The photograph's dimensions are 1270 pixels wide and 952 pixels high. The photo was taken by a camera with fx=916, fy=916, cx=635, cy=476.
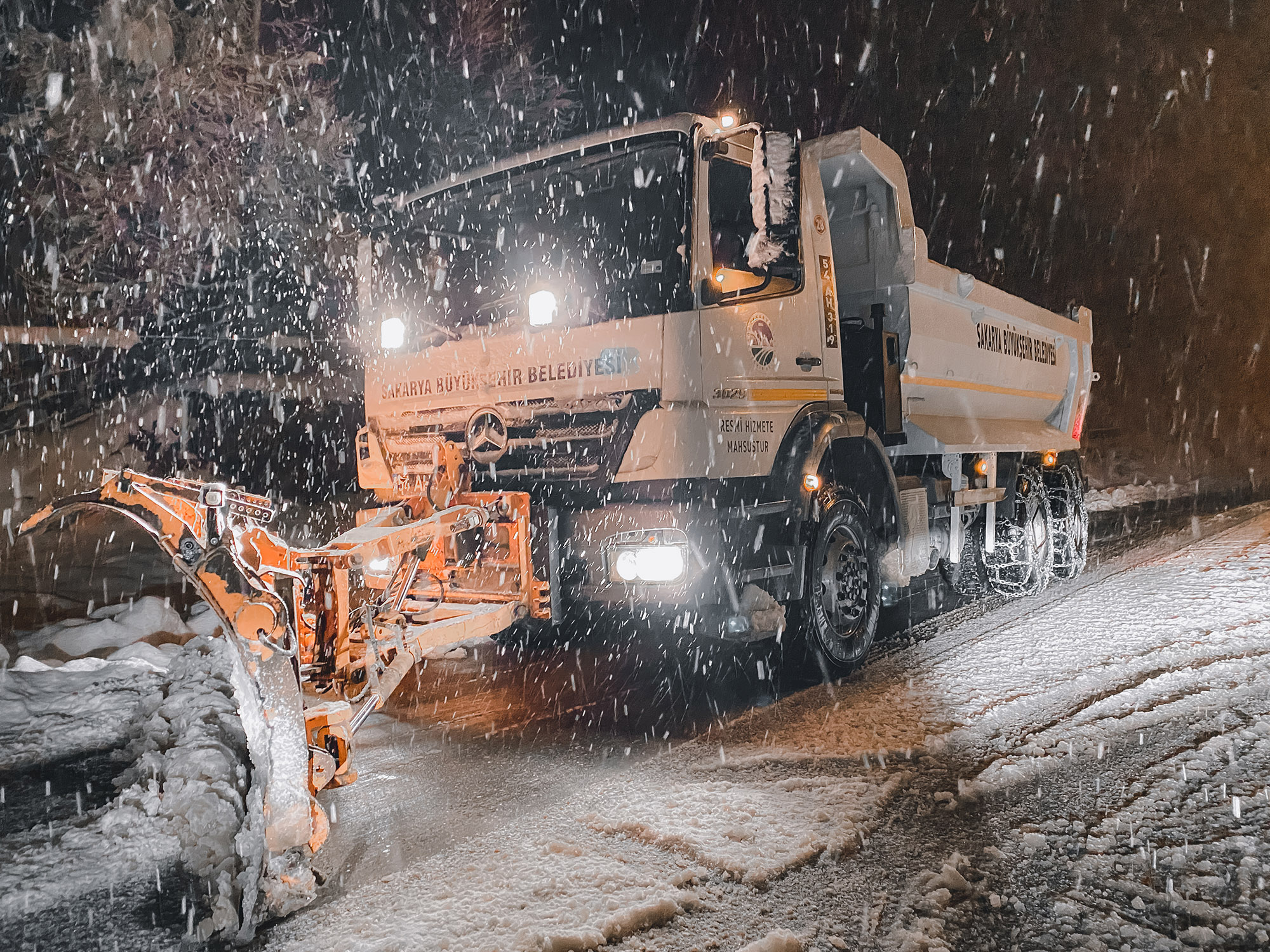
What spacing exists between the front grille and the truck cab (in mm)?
11

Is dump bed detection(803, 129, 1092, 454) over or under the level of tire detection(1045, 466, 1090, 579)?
over

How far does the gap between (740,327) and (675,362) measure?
492 mm

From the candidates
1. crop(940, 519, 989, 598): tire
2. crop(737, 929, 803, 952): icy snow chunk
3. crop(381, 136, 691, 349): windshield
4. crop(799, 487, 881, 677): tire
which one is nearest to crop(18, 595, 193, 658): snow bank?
crop(381, 136, 691, 349): windshield

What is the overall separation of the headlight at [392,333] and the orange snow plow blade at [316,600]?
1.48 m

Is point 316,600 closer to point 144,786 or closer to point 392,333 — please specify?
point 144,786

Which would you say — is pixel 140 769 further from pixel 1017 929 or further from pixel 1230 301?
pixel 1230 301

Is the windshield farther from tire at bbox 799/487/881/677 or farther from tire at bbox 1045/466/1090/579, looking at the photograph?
tire at bbox 1045/466/1090/579

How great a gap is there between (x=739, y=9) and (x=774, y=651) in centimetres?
1744

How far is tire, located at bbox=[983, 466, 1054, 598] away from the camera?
8281 mm

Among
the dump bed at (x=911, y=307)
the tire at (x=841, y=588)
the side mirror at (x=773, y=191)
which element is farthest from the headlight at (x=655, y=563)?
the dump bed at (x=911, y=307)

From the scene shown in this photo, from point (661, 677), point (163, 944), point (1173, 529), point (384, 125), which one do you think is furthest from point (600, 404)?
point (1173, 529)

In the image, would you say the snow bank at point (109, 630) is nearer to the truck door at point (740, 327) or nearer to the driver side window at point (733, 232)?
the truck door at point (740, 327)

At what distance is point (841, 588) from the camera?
5605 millimetres

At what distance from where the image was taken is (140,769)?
11.9 feet
